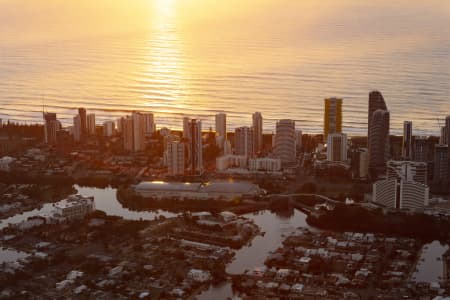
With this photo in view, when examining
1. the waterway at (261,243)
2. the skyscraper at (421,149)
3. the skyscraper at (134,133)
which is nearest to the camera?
the waterway at (261,243)

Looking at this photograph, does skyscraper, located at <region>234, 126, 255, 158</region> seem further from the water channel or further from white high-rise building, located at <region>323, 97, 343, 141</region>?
the water channel

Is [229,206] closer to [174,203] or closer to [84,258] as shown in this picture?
[174,203]

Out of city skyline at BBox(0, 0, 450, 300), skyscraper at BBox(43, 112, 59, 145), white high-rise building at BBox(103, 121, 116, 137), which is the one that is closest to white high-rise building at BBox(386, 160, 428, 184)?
city skyline at BBox(0, 0, 450, 300)

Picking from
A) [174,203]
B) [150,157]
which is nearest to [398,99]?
[150,157]

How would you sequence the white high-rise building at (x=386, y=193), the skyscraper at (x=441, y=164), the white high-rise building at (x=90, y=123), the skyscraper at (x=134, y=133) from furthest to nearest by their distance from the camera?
the white high-rise building at (x=90, y=123)
the skyscraper at (x=134, y=133)
the skyscraper at (x=441, y=164)
the white high-rise building at (x=386, y=193)

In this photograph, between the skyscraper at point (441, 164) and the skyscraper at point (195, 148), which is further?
the skyscraper at point (195, 148)

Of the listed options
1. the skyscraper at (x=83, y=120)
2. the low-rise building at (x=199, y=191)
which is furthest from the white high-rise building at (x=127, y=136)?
the low-rise building at (x=199, y=191)

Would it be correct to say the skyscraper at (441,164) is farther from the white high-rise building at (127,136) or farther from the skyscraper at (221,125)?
the white high-rise building at (127,136)
